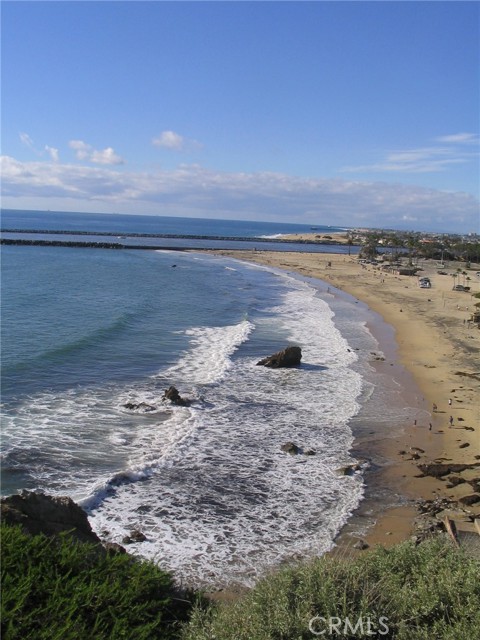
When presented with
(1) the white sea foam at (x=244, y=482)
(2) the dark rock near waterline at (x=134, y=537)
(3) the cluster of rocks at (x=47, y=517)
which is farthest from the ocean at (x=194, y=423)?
(3) the cluster of rocks at (x=47, y=517)

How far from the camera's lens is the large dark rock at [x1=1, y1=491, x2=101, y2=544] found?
28.0 feet

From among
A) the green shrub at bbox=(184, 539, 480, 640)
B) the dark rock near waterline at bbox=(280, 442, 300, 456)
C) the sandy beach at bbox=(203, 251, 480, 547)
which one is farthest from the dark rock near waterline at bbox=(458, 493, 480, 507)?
the green shrub at bbox=(184, 539, 480, 640)

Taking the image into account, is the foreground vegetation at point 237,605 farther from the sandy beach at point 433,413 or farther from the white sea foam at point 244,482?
the sandy beach at point 433,413

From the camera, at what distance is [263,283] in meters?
63.4

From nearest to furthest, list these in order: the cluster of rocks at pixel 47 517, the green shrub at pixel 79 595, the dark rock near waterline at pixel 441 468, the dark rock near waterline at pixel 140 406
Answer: the green shrub at pixel 79 595 < the cluster of rocks at pixel 47 517 < the dark rock near waterline at pixel 441 468 < the dark rock near waterline at pixel 140 406

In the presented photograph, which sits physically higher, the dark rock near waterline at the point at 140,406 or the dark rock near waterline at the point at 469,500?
the dark rock near waterline at the point at 140,406

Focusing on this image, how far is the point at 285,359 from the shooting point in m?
26.9

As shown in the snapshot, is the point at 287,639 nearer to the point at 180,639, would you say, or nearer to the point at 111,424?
the point at 180,639

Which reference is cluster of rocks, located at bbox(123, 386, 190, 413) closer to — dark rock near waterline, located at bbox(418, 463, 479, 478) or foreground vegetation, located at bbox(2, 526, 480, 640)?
dark rock near waterline, located at bbox(418, 463, 479, 478)

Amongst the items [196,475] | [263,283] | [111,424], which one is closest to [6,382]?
[111,424]

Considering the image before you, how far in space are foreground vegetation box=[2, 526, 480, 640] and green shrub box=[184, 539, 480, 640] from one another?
0.01 metres

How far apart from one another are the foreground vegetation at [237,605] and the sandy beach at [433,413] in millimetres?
5251
